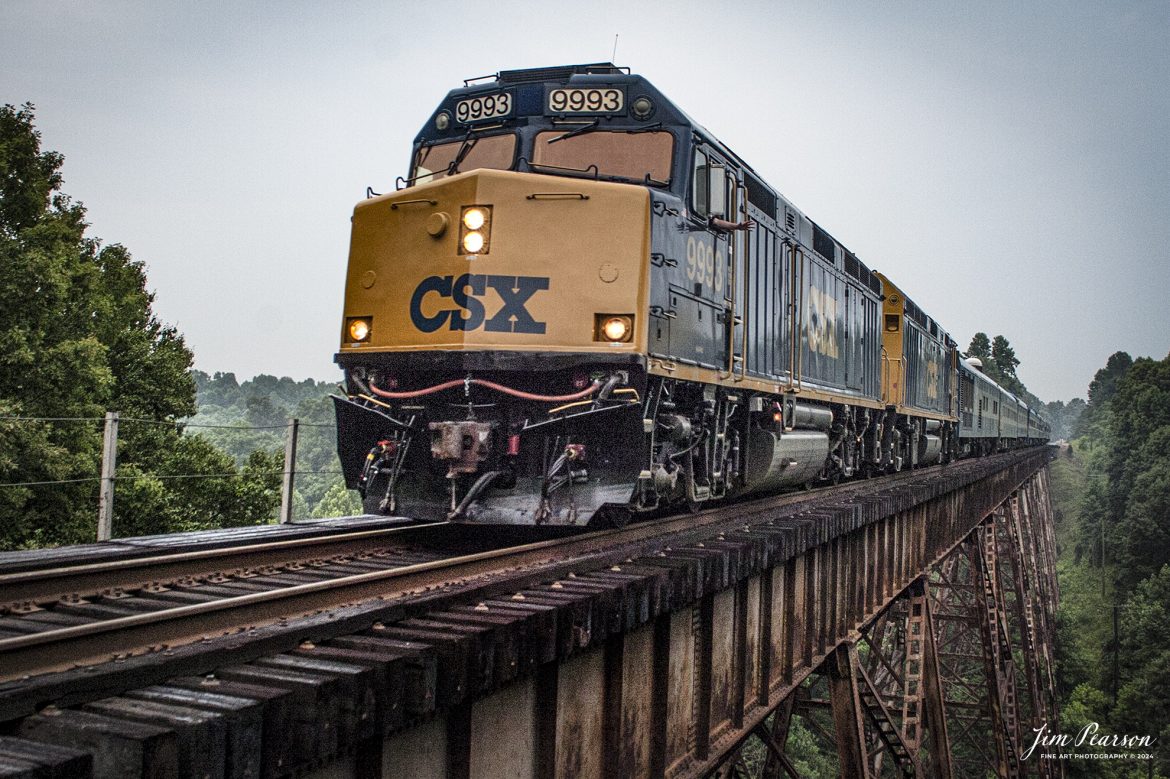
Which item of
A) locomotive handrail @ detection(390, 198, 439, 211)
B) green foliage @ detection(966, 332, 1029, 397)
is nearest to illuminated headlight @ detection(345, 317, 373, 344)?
locomotive handrail @ detection(390, 198, 439, 211)

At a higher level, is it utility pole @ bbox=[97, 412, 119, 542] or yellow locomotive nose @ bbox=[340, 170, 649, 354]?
yellow locomotive nose @ bbox=[340, 170, 649, 354]

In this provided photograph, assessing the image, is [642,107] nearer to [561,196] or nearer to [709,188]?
[709,188]

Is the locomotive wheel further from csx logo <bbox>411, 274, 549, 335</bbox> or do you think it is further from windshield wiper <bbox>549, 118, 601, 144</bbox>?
windshield wiper <bbox>549, 118, 601, 144</bbox>

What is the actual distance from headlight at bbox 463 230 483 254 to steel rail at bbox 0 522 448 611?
7.76 ft

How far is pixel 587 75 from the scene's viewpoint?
340 inches

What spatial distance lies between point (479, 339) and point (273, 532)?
2319mm

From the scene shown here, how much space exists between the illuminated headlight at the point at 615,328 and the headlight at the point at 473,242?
1102 millimetres

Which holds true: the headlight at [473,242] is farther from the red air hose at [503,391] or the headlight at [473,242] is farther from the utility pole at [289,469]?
the utility pole at [289,469]

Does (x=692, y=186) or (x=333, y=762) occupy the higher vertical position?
(x=692, y=186)

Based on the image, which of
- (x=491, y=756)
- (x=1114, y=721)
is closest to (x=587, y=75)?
(x=491, y=756)

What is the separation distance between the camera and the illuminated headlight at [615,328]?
718cm

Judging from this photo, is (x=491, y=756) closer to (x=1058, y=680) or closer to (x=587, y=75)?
(x=587, y=75)

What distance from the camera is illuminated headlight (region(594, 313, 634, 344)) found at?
718cm
